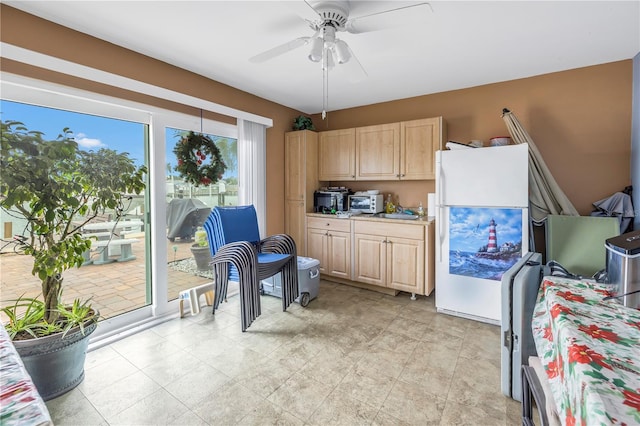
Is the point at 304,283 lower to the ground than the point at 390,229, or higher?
lower

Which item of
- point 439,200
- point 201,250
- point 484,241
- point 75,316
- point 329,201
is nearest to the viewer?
point 75,316

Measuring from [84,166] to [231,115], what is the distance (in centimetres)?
166

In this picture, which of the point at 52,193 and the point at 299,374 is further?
the point at 299,374

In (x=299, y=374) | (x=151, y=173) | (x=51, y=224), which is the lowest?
(x=299, y=374)

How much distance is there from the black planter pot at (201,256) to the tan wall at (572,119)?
10.6ft

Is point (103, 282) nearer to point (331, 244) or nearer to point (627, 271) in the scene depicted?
point (331, 244)

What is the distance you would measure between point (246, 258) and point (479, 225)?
220 centimetres

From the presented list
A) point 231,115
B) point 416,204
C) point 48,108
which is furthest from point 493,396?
point 48,108

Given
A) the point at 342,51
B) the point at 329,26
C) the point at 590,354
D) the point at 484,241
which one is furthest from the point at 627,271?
the point at 329,26

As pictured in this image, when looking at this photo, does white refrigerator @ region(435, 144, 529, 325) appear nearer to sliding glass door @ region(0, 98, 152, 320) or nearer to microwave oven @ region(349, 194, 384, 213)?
microwave oven @ region(349, 194, 384, 213)

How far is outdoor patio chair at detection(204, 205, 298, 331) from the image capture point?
253 cm

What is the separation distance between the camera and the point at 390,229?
3383mm

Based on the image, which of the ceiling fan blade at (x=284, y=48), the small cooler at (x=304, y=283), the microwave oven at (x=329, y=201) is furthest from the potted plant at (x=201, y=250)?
the ceiling fan blade at (x=284, y=48)

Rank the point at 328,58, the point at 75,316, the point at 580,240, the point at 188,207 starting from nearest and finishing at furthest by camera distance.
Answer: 1. the point at 75,316
2. the point at 328,58
3. the point at 580,240
4. the point at 188,207
